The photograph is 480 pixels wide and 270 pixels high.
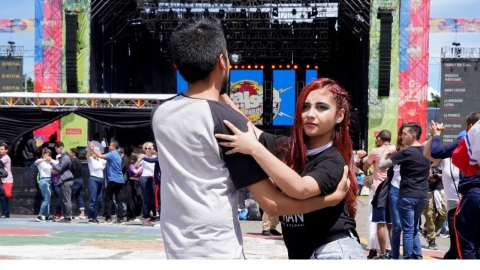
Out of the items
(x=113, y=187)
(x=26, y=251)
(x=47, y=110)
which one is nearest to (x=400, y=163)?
(x=26, y=251)

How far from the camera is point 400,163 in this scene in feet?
25.6

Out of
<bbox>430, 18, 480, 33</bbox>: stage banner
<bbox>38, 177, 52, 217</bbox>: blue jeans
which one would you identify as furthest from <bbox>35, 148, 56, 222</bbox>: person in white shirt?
<bbox>430, 18, 480, 33</bbox>: stage banner

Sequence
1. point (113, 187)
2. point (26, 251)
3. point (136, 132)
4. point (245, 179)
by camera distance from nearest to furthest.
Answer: point (245, 179) < point (26, 251) < point (113, 187) < point (136, 132)

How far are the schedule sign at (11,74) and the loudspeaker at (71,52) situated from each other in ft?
14.3

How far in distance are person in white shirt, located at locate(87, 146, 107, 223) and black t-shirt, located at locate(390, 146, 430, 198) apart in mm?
8264

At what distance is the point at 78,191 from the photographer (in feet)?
51.6

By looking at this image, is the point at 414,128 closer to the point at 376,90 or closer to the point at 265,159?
the point at 265,159

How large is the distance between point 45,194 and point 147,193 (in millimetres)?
2301

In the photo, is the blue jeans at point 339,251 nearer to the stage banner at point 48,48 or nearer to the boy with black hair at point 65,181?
the boy with black hair at point 65,181

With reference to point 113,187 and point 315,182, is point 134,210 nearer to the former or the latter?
point 113,187

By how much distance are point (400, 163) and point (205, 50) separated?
559 cm

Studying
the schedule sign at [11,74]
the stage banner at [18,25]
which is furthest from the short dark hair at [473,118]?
the stage banner at [18,25]

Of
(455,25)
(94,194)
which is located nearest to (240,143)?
(94,194)

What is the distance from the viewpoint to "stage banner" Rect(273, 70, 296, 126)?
2916 centimetres
